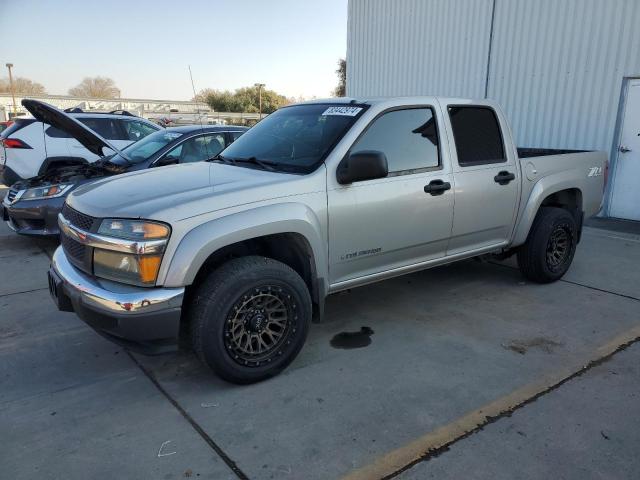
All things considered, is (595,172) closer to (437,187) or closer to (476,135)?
(476,135)

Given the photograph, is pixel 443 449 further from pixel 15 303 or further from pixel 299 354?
pixel 15 303

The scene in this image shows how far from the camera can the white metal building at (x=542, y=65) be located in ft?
26.8

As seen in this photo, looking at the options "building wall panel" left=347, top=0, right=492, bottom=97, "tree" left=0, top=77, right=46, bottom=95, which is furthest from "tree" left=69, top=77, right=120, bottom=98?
"building wall panel" left=347, top=0, right=492, bottom=97

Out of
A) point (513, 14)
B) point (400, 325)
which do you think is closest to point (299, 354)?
point (400, 325)

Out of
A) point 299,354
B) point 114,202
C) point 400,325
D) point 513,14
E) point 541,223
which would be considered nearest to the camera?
point 114,202

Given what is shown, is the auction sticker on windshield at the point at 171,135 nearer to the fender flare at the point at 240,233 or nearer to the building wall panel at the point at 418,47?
the fender flare at the point at 240,233

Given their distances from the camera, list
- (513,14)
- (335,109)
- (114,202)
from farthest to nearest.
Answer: (513,14)
(335,109)
(114,202)

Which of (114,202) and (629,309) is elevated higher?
(114,202)

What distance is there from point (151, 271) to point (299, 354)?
1.37m

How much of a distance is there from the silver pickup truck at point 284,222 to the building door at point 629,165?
457 centimetres

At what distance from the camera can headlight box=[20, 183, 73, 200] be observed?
6132 mm

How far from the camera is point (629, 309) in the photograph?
4.57 m

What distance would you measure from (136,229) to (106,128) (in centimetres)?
730

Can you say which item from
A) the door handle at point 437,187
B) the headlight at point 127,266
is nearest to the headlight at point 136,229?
the headlight at point 127,266
